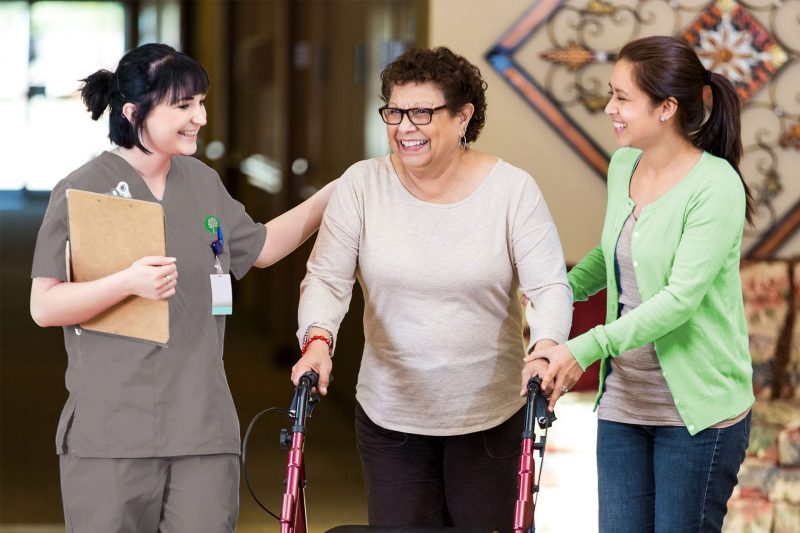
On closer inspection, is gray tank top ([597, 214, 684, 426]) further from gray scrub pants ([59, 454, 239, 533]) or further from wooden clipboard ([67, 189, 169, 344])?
wooden clipboard ([67, 189, 169, 344])

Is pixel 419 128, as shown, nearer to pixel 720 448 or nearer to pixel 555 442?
pixel 720 448

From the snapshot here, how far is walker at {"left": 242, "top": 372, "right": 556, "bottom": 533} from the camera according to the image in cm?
213

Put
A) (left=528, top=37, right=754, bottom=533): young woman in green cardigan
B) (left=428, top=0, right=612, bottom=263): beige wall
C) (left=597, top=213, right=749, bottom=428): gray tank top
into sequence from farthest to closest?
(left=428, top=0, right=612, bottom=263): beige wall → (left=597, top=213, right=749, bottom=428): gray tank top → (left=528, top=37, right=754, bottom=533): young woman in green cardigan

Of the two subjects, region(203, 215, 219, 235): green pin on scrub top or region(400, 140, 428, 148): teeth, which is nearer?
region(203, 215, 219, 235): green pin on scrub top

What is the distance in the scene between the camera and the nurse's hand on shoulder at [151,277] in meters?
2.12

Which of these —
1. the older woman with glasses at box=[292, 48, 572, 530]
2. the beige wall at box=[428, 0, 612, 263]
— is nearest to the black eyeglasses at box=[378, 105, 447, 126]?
the older woman with glasses at box=[292, 48, 572, 530]

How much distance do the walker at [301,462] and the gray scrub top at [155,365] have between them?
13cm

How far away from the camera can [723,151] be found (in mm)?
2455

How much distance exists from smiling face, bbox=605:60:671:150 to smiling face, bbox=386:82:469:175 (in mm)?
327

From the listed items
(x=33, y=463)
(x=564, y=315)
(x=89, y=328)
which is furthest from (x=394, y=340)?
(x=33, y=463)

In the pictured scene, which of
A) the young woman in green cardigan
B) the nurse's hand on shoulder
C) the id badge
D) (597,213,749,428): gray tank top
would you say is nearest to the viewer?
the nurse's hand on shoulder

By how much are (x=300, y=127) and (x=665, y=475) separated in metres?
3.35

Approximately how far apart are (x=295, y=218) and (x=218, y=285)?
0.43 m

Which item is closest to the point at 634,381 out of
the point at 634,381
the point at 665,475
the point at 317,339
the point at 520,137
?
the point at 634,381
